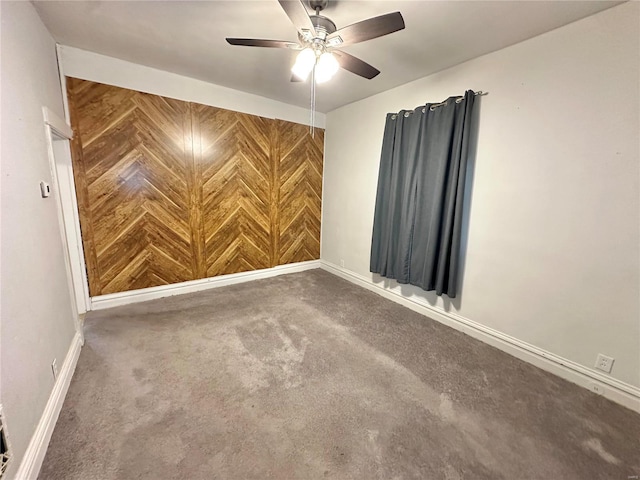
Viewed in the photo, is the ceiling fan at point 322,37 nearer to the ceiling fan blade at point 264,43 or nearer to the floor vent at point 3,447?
the ceiling fan blade at point 264,43

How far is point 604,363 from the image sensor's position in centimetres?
184

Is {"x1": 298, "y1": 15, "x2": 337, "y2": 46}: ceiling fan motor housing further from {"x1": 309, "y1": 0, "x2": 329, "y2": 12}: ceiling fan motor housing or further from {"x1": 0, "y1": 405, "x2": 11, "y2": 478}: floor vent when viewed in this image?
{"x1": 0, "y1": 405, "x2": 11, "y2": 478}: floor vent

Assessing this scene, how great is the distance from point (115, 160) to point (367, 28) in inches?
108

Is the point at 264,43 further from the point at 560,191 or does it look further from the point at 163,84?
the point at 560,191

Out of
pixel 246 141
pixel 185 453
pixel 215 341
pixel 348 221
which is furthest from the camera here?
pixel 348 221

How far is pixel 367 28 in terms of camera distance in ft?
4.77

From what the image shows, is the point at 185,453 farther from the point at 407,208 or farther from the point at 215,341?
the point at 407,208

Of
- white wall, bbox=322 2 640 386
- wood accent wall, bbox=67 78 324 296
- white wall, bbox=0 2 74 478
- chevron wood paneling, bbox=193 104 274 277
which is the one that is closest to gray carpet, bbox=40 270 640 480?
white wall, bbox=0 2 74 478

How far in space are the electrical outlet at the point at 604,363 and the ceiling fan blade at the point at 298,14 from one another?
2.92 meters

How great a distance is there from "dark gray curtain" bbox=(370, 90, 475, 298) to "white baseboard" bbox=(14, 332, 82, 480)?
9.73 feet

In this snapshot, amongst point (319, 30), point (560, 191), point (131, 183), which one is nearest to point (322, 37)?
point (319, 30)

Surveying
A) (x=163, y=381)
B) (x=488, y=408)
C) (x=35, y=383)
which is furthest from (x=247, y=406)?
(x=488, y=408)

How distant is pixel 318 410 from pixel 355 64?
2.36 m

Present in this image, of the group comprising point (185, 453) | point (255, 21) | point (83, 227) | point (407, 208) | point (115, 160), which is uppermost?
point (255, 21)
